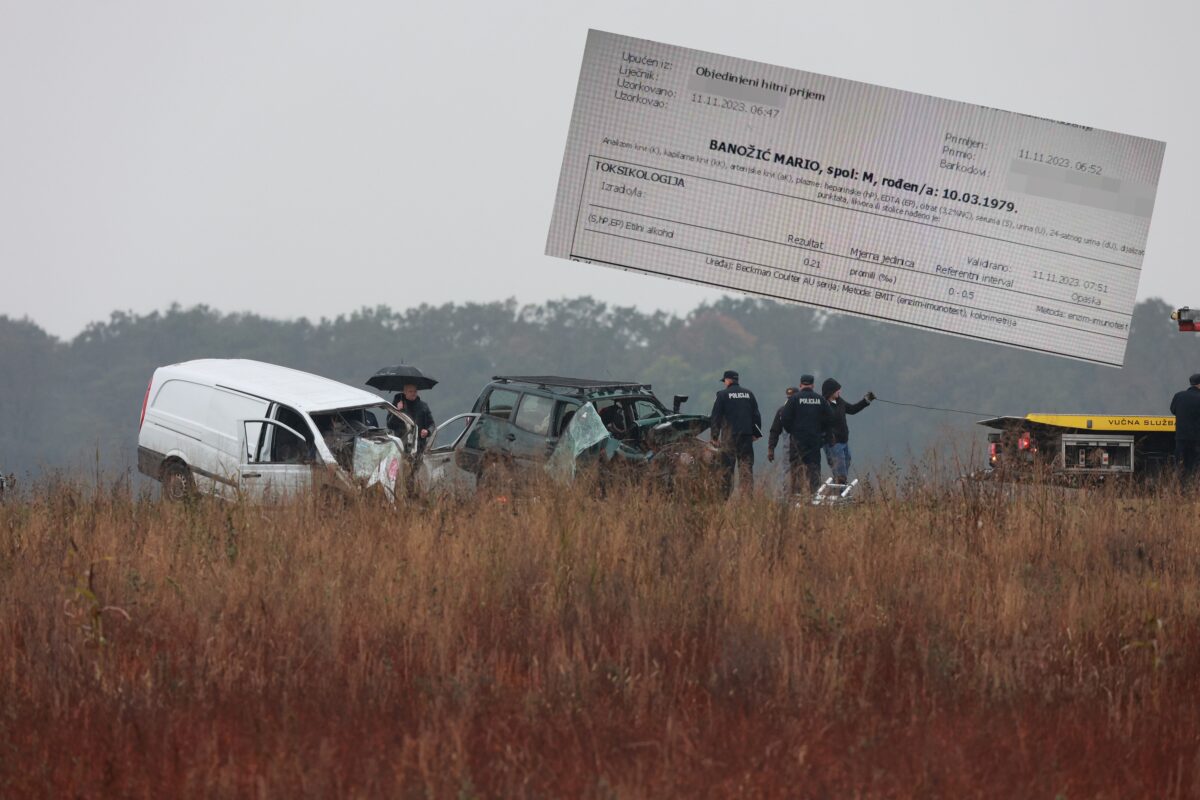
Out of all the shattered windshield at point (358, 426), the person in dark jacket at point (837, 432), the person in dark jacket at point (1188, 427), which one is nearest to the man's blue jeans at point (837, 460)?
the person in dark jacket at point (837, 432)

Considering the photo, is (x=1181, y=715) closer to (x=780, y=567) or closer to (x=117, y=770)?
(x=780, y=567)

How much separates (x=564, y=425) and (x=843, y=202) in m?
7.09

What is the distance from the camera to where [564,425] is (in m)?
15.1

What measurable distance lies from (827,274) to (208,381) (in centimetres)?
985

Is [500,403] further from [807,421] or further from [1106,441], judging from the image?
[1106,441]

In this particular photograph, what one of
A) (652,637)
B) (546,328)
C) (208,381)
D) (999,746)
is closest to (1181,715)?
(999,746)

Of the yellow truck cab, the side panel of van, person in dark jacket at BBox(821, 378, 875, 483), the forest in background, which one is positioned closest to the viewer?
the side panel of van

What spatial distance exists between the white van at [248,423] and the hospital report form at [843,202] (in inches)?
256

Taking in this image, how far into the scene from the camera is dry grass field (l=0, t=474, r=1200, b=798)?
527 cm

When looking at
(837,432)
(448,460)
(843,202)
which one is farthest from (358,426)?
(843,202)

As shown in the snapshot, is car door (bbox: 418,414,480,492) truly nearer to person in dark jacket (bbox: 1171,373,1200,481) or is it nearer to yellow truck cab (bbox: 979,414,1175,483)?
yellow truck cab (bbox: 979,414,1175,483)

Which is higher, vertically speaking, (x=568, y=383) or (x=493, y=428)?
(x=568, y=383)

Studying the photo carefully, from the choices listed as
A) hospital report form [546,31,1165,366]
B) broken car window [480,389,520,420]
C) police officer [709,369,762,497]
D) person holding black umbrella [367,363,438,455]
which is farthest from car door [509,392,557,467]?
hospital report form [546,31,1165,366]

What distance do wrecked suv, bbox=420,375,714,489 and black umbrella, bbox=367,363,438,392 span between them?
2.60 feet
